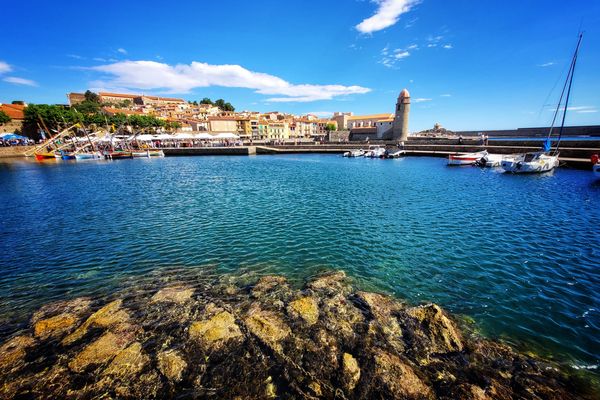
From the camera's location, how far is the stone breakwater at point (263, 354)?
462 centimetres

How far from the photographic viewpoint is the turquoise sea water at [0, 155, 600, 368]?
7199mm

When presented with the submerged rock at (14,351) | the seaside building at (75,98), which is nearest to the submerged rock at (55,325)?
the submerged rock at (14,351)

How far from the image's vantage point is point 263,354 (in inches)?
212

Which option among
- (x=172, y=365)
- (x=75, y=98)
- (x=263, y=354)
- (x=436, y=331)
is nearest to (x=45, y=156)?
(x=172, y=365)

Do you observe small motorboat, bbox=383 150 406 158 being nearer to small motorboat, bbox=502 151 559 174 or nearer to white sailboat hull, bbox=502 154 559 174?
small motorboat, bbox=502 151 559 174

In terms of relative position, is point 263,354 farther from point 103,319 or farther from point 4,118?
point 4,118

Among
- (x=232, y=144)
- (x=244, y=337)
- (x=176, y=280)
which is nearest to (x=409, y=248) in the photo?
(x=244, y=337)

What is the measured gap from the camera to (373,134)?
8862 cm

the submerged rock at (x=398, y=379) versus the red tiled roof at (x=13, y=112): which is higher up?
the red tiled roof at (x=13, y=112)

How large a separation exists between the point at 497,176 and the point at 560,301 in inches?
1028

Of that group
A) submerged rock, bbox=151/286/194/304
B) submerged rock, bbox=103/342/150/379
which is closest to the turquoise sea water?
submerged rock, bbox=151/286/194/304

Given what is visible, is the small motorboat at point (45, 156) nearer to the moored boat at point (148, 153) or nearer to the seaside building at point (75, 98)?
the moored boat at point (148, 153)

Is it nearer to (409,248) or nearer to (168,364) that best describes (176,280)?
(168,364)

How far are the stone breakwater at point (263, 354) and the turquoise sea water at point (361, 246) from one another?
1070 millimetres
